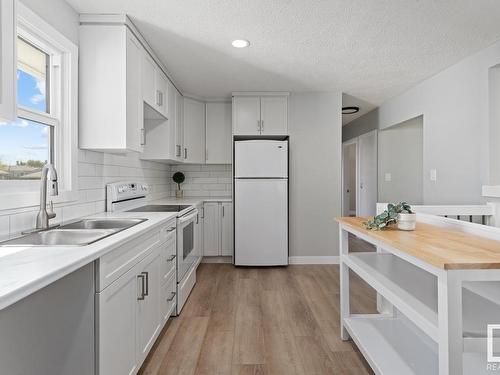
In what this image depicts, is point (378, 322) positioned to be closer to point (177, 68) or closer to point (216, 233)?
point (216, 233)

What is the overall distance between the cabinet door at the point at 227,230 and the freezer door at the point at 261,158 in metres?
0.53

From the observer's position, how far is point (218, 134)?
177 inches

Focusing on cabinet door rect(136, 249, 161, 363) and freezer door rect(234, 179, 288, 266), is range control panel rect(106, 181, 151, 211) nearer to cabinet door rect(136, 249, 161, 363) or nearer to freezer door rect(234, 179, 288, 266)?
cabinet door rect(136, 249, 161, 363)

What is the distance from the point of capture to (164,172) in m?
4.38

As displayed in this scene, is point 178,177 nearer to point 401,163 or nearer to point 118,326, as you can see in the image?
point 118,326

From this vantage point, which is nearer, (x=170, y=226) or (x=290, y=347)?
(x=290, y=347)

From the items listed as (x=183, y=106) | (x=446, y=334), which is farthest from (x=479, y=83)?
(x=183, y=106)

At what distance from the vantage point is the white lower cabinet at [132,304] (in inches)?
53.2

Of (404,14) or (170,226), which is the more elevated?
(404,14)

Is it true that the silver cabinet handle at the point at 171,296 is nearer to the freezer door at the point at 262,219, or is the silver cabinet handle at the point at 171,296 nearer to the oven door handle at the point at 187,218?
the oven door handle at the point at 187,218

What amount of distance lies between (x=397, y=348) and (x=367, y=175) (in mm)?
4407

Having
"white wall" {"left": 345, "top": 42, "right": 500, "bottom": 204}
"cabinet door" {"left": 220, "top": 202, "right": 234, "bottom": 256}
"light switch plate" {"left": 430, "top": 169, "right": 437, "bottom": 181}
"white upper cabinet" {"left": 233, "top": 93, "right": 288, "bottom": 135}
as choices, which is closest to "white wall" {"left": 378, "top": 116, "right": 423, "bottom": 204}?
"white wall" {"left": 345, "top": 42, "right": 500, "bottom": 204}

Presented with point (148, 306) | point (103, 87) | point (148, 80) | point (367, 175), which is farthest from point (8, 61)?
point (367, 175)

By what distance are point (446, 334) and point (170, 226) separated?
195cm
